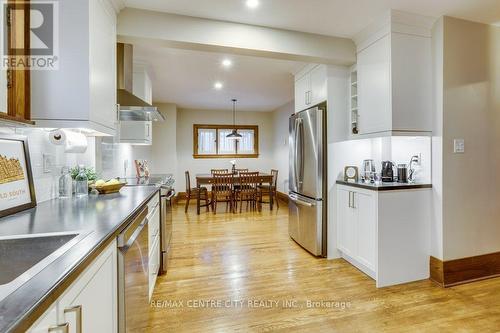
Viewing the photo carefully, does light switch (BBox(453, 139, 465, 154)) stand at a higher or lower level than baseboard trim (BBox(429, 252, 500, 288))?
higher

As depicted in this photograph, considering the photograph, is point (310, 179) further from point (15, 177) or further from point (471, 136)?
point (15, 177)

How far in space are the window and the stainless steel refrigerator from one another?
389 centimetres

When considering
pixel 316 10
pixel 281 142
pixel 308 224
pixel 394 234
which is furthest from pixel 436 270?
pixel 281 142

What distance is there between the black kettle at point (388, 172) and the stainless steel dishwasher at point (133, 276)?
2239mm

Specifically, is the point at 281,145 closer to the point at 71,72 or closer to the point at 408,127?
the point at 408,127

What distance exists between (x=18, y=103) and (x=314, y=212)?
8.66ft

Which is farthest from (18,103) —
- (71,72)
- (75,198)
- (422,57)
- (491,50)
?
(491,50)

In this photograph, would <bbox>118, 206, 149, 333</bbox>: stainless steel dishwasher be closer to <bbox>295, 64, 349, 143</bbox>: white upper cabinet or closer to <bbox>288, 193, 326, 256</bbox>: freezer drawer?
<bbox>288, 193, 326, 256</bbox>: freezer drawer

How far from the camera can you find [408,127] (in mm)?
2287

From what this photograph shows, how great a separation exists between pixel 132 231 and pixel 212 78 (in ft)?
10.7

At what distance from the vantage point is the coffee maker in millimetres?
2545

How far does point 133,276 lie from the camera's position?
1300mm

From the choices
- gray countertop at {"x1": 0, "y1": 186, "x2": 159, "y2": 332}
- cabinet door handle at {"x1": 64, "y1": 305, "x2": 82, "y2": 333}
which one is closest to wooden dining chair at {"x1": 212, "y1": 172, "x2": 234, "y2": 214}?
gray countertop at {"x1": 0, "y1": 186, "x2": 159, "y2": 332}

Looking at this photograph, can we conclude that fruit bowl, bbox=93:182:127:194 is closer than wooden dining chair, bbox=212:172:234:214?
Yes
